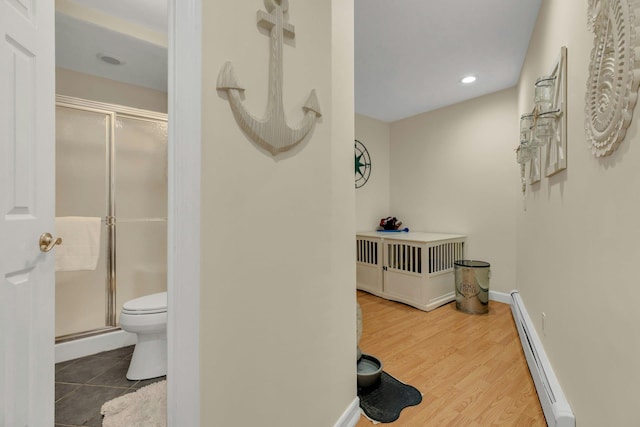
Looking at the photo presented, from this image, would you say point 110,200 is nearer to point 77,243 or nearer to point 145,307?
point 77,243

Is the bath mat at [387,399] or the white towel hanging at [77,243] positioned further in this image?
the white towel hanging at [77,243]

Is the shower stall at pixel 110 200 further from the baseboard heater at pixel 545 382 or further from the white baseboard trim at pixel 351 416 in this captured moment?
the baseboard heater at pixel 545 382

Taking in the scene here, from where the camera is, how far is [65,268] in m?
2.10

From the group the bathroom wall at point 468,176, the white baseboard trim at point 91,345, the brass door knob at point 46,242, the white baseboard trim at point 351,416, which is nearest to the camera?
the brass door knob at point 46,242

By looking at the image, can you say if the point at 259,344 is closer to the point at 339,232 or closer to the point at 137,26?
the point at 339,232

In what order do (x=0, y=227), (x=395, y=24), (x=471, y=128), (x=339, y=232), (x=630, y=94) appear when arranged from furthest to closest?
(x=471, y=128) < (x=395, y=24) < (x=339, y=232) < (x=0, y=227) < (x=630, y=94)

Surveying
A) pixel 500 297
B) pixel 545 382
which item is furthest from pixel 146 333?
pixel 500 297

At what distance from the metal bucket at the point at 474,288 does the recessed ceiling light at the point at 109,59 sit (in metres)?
3.66

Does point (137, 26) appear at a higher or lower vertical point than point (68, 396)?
higher

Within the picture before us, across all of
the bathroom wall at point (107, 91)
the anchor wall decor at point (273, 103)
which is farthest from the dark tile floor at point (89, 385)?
the bathroom wall at point (107, 91)

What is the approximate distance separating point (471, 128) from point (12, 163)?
4.06 meters

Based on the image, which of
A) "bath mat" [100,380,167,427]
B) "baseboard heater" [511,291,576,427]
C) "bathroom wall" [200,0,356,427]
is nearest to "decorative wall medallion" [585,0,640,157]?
"bathroom wall" [200,0,356,427]

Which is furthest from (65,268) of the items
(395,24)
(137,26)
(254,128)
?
(395,24)

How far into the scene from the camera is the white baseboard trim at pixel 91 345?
221cm
